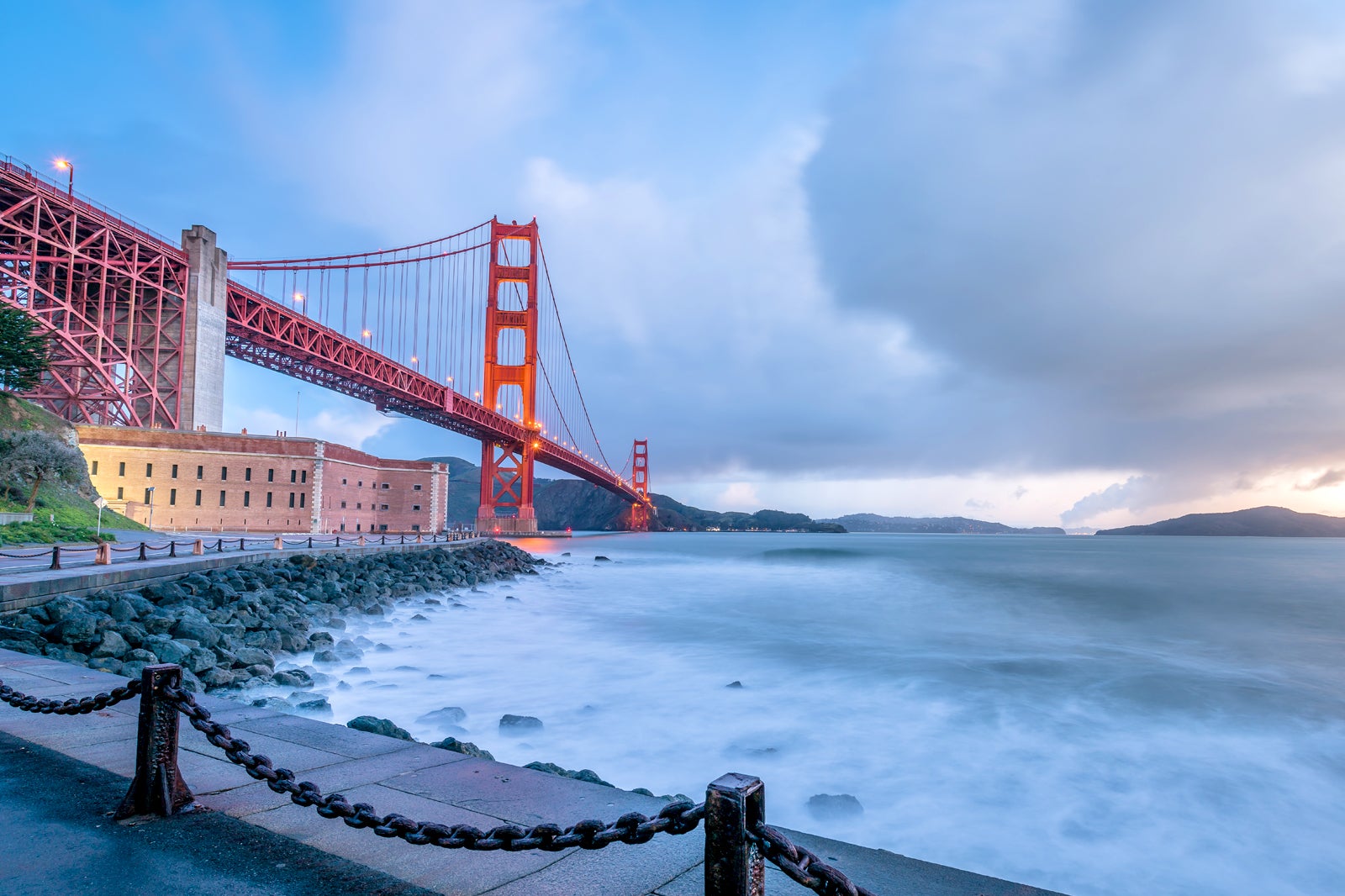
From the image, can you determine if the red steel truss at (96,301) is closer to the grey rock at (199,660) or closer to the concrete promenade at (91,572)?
the concrete promenade at (91,572)

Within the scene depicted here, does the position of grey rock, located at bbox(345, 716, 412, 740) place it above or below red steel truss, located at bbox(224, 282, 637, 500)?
below

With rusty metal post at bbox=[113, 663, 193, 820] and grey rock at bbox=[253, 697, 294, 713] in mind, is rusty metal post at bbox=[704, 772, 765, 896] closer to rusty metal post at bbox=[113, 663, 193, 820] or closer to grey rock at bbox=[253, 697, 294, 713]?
rusty metal post at bbox=[113, 663, 193, 820]

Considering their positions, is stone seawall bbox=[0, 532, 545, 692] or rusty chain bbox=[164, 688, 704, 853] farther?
stone seawall bbox=[0, 532, 545, 692]

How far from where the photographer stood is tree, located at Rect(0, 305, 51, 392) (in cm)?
1988

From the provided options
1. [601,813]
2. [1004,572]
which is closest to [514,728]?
[601,813]

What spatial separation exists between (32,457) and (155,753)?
20902 mm

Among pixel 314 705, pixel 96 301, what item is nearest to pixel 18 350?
pixel 96 301

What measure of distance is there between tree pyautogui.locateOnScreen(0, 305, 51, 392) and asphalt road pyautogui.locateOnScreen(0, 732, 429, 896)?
80.0 ft

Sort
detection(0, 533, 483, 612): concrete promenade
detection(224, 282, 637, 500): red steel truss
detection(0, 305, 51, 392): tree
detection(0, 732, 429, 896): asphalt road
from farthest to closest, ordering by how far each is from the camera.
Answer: detection(224, 282, 637, 500): red steel truss → detection(0, 305, 51, 392): tree → detection(0, 533, 483, 612): concrete promenade → detection(0, 732, 429, 896): asphalt road

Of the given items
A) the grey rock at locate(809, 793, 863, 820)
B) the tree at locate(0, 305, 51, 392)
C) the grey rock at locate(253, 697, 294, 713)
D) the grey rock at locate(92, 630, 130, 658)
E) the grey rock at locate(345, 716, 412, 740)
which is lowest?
the grey rock at locate(809, 793, 863, 820)

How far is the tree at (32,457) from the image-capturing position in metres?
17.0

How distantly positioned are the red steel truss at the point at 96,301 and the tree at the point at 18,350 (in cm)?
601

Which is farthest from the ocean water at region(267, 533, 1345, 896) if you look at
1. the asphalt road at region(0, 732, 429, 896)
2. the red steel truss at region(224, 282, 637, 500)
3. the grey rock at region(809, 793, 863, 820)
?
the red steel truss at region(224, 282, 637, 500)

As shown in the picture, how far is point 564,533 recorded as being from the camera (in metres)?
62.6
